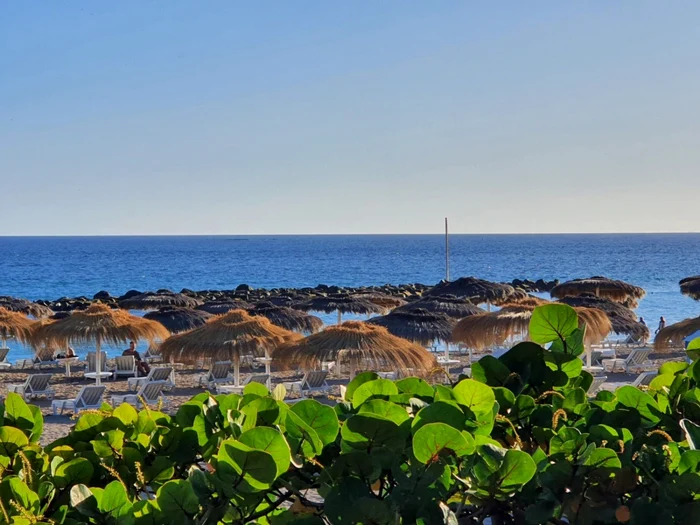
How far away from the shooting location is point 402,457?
1.43 metres

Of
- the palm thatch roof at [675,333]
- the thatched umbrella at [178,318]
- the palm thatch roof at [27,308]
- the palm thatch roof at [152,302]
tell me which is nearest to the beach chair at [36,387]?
the thatched umbrella at [178,318]

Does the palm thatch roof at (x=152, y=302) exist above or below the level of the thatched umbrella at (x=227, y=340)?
below

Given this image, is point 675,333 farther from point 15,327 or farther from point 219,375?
A: point 15,327

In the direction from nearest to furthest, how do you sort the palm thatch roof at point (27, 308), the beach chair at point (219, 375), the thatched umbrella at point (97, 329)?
the beach chair at point (219, 375) → the thatched umbrella at point (97, 329) → the palm thatch roof at point (27, 308)

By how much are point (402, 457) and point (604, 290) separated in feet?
83.7

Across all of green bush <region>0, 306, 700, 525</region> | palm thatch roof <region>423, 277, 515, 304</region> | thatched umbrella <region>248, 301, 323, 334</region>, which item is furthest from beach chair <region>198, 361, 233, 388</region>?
green bush <region>0, 306, 700, 525</region>

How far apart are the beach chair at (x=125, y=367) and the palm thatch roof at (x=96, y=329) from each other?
102 centimetres

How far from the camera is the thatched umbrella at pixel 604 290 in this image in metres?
25.1

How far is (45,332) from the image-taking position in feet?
50.3

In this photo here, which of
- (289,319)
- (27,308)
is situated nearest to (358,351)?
(289,319)

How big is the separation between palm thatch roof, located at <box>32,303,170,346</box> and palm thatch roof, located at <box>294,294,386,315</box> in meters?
6.92

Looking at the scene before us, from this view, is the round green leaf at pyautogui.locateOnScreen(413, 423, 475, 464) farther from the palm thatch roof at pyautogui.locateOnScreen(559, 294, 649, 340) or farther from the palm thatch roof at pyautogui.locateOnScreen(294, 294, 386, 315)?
the palm thatch roof at pyautogui.locateOnScreen(294, 294, 386, 315)

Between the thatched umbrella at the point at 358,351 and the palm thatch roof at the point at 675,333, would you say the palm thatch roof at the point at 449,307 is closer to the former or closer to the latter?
the palm thatch roof at the point at 675,333

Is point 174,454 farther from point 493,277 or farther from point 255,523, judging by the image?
point 493,277
